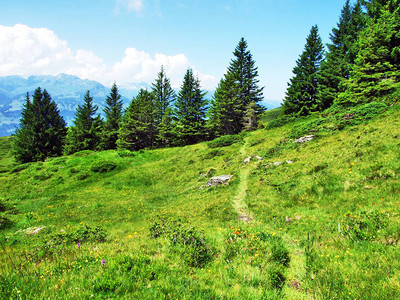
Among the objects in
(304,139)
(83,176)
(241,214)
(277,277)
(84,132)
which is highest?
(84,132)

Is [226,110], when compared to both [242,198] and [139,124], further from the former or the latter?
[242,198]

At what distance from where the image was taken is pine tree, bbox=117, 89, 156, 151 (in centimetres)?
4831

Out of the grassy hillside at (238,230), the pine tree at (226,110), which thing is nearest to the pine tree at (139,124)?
the pine tree at (226,110)

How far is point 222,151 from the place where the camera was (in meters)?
28.8

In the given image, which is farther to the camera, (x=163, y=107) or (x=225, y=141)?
(x=163, y=107)

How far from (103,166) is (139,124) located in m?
22.7

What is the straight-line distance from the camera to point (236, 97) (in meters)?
44.2

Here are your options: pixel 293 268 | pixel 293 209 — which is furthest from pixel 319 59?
pixel 293 268

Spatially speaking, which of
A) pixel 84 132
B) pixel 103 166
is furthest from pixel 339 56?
pixel 84 132

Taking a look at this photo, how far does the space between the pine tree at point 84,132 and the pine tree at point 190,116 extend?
85.3 ft

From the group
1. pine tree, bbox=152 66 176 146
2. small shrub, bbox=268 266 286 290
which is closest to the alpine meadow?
small shrub, bbox=268 266 286 290

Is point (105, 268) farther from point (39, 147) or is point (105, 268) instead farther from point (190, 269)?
point (39, 147)

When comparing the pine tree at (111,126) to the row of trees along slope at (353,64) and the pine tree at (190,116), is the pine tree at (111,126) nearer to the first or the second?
the pine tree at (190,116)

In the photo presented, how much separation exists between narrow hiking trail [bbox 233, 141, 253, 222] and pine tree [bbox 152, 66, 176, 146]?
31907mm
